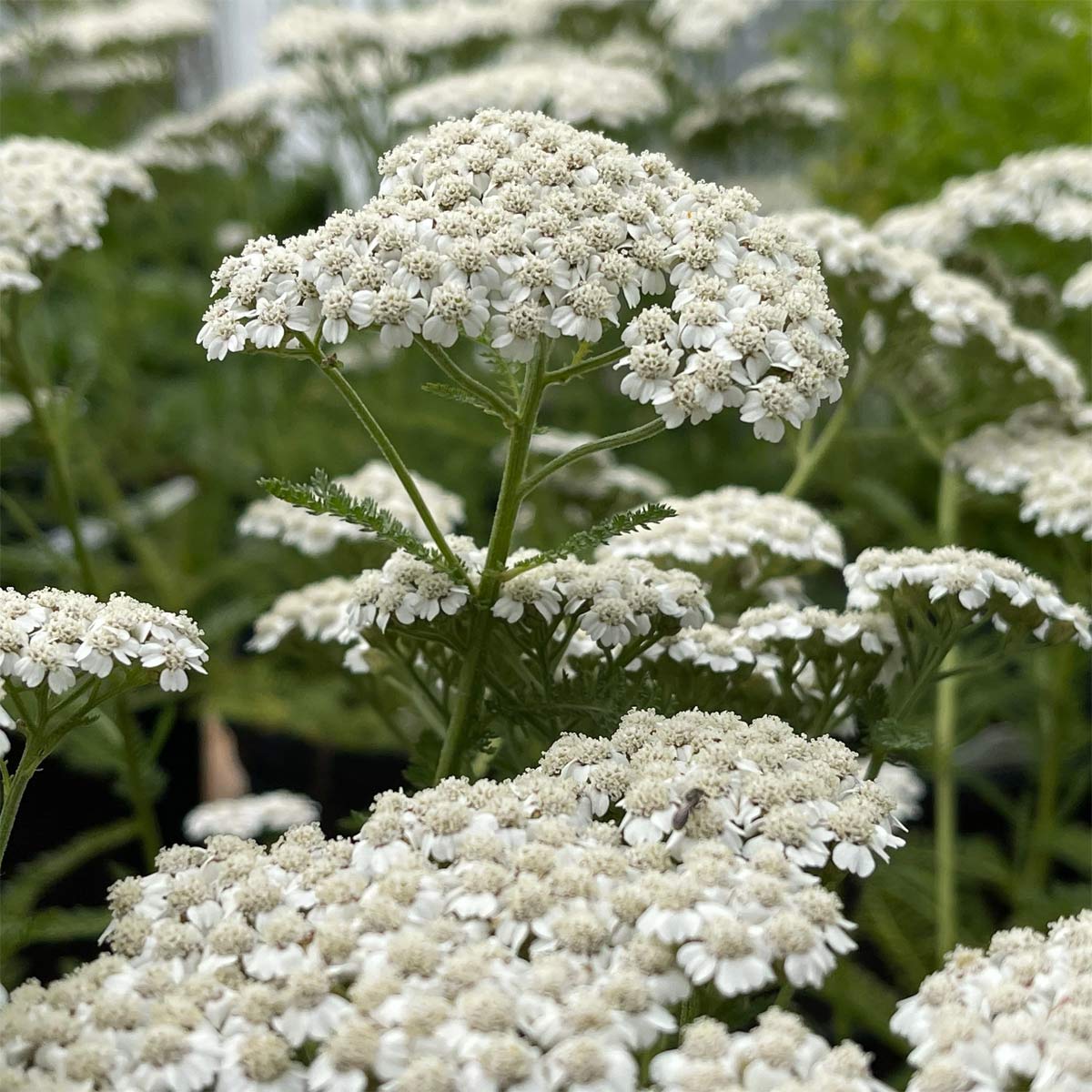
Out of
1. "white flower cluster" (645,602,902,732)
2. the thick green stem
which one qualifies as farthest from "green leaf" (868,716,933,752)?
the thick green stem

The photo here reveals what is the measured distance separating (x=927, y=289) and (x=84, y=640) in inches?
39.8

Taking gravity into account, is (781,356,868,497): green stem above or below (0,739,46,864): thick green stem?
above

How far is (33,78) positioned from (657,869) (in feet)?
8.52

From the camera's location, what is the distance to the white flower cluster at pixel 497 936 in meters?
0.72

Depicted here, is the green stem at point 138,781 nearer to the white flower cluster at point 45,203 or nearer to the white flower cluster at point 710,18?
the white flower cluster at point 45,203

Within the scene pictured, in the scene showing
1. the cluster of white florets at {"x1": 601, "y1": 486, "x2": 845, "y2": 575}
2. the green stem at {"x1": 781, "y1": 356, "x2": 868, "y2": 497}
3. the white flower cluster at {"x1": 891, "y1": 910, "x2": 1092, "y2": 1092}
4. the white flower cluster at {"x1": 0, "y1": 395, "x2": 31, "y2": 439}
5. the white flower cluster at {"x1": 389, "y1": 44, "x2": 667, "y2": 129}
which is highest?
the white flower cluster at {"x1": 389, "y1": 44, "x2": 667, "y2": 129}

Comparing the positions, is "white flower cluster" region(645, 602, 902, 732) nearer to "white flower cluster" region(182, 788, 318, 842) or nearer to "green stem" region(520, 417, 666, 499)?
"green stem" region(520, 417, 666, 499)

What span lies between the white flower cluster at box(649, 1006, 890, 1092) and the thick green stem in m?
0.49

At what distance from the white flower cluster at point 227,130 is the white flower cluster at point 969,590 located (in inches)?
70.3

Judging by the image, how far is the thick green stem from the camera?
3.12 feet

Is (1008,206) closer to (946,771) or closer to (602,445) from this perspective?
(946,771)

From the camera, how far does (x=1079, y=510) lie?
1.40m

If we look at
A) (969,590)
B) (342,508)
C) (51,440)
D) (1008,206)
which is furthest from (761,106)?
(342,508)

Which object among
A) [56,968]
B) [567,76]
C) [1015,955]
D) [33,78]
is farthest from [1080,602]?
[33,78]
